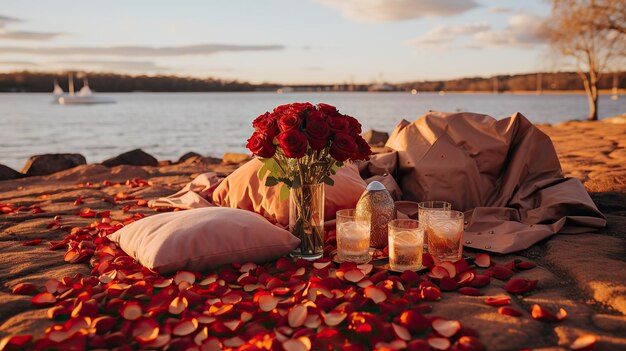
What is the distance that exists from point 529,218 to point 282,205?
59.8 inches

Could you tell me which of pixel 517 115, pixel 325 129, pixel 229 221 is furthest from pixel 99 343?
pixel 517 115

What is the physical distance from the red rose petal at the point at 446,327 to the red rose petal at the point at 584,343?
1.16 feet

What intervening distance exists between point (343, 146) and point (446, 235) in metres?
0.66

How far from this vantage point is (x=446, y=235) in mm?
2346

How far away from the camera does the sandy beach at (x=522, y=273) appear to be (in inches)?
66.8

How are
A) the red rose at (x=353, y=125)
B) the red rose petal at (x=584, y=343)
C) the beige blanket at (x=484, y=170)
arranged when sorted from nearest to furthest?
the red rose petal at (x=584, y=343)
the red rose at (x=353, y=125)
the beige blanket at (x=484, y=170)

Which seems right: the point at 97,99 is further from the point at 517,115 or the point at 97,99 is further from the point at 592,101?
the point at 517,115

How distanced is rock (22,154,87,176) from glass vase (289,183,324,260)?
534cm

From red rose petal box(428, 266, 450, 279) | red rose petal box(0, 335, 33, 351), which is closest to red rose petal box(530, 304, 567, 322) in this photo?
red rose petal box(428, 266, 450, 279)

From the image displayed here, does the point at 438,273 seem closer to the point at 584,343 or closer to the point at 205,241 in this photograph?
the point at 584,343

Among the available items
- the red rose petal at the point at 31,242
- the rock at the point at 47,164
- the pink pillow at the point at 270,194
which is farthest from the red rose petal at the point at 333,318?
the rock at the point at 47,164

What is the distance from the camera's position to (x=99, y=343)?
1666 millimetres

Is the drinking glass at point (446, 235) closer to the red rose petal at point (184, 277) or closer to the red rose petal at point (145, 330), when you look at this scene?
the red rose petal at point (184, 277)

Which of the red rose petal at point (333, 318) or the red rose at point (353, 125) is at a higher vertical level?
the red rose at point (353, 125)
